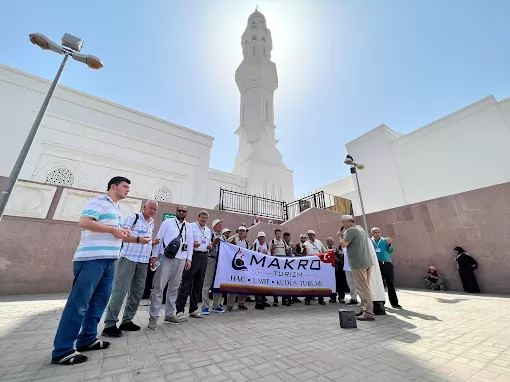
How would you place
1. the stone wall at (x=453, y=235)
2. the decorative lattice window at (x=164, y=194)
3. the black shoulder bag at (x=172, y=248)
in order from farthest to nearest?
the decorative lattice window at (x=164, y=194) → the stone wall at (x=453, y=235) → the black shoulder bag at (x=172, y=248)

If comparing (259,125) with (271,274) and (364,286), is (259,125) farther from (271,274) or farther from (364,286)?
(364,286)

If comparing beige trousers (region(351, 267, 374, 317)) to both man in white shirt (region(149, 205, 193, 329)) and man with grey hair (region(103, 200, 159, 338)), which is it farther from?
man with grey hair (region(103, 200, 159, 338))

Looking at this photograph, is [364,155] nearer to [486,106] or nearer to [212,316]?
[486,106]

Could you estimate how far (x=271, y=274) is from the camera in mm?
4977

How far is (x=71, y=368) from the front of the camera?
6.04 ft

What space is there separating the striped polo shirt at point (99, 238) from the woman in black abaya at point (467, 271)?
943 cm

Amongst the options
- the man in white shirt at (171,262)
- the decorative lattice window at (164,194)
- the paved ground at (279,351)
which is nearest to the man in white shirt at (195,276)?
the man in white shirt at (171,262)

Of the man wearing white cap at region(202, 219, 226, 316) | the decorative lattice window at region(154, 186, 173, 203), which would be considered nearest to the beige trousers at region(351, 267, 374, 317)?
the man wearing white cap at region(202, 219, 226, 316)

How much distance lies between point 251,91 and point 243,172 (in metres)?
10.6

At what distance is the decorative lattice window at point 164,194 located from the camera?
45.1 feet

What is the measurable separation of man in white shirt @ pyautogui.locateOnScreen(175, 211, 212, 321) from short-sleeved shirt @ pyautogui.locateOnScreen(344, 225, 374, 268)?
2710 millimetres

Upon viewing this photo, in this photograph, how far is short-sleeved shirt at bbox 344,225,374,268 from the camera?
395 cm

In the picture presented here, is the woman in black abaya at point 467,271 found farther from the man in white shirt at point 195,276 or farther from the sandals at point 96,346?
the sandals at point 96,346

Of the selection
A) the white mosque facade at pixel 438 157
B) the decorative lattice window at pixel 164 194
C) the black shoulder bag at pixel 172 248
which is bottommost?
the black shoulder bag at pixel 172 248
